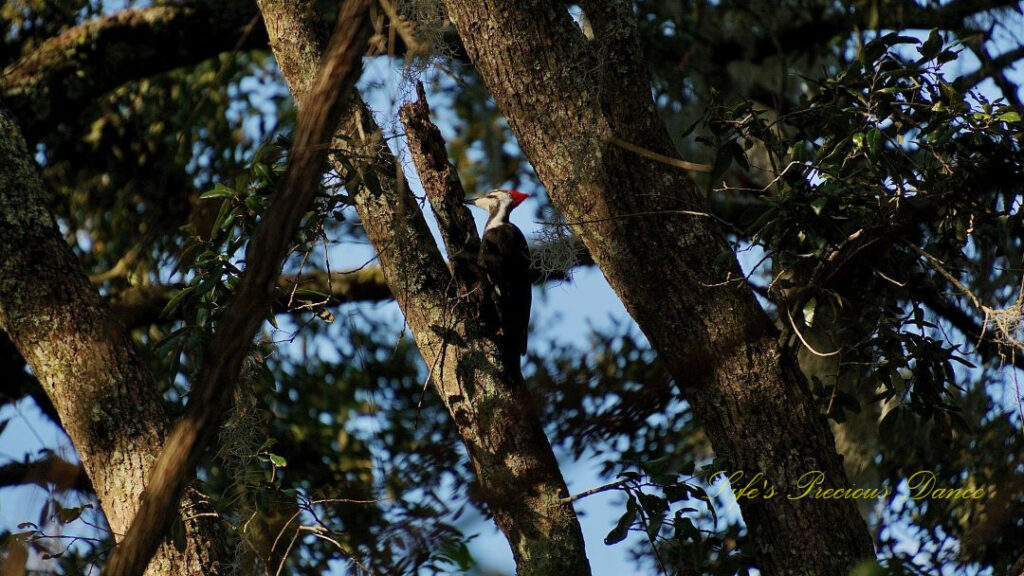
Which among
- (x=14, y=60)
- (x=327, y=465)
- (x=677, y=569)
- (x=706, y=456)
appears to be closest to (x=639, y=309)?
(x=677, y=569)

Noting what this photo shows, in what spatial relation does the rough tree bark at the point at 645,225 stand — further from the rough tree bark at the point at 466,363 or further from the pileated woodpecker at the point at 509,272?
the pileated woodpecker at the point at 509,272

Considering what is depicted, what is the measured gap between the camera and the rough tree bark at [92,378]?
2.36m

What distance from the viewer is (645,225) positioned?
94.3 inches

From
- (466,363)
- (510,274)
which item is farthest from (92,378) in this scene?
(510,274)

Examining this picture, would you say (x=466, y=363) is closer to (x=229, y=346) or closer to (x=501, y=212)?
(x=229, y=346)

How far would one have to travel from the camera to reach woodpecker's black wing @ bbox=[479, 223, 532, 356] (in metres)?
3.39

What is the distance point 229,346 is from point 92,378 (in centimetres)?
131

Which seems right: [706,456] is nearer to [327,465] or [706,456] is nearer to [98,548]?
[327,465]

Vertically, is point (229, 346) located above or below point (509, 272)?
below

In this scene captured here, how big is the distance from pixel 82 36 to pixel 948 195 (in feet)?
11.7

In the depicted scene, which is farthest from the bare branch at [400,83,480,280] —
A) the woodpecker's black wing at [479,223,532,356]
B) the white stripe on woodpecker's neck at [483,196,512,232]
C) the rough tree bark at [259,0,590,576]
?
the white stripe on woodpecker's neck at [483,196,512,232]

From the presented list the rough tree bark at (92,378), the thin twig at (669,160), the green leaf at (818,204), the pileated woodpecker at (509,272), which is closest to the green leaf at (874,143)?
the green leaf at (818,204)

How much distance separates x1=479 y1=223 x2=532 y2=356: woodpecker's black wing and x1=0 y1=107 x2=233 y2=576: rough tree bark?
3.92ft

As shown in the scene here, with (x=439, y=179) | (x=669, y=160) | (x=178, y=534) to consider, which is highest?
(x=439, y=179)
